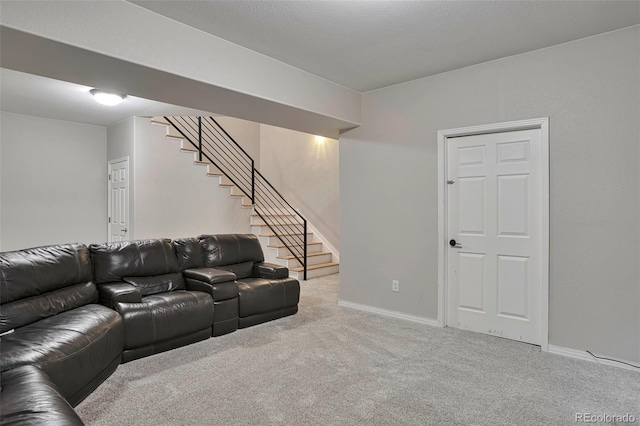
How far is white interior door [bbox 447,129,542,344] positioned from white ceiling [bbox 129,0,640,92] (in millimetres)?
842

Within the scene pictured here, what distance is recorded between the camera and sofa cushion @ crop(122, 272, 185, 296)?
3594 mm

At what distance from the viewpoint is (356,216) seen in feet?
15.2

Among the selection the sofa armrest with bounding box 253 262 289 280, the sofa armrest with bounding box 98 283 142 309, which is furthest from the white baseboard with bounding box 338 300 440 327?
the sofa armrest with bounding box 98 283 142 309

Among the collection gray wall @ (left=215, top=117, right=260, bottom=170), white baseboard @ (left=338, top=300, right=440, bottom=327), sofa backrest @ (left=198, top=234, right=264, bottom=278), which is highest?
gray wall @ (left=215, top=117, right=260, bottom=170)

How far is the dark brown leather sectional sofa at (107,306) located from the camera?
2023 millimetres

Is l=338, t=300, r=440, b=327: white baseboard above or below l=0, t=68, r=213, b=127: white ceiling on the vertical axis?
below

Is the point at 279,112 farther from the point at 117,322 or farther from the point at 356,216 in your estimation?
the point at 117,322

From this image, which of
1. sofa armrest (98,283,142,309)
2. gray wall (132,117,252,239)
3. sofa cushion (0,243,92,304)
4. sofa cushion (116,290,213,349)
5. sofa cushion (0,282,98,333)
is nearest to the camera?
sofa cushion (0,282,98,333)

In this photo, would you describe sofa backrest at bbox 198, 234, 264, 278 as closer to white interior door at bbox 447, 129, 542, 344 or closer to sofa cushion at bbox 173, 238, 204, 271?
sofa cushion at bbox 173, 238, 204, 271

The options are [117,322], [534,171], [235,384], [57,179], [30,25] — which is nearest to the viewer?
[30,25]

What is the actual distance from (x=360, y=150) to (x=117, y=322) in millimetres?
Answer: 3160

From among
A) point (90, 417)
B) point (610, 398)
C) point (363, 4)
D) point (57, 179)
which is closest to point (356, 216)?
point (363, 4)

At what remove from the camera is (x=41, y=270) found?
2889 mm

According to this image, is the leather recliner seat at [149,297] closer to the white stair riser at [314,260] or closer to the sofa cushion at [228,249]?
the sofa cushion at [228,249]
